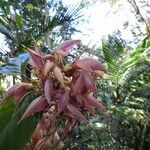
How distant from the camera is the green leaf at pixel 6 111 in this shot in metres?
0.92

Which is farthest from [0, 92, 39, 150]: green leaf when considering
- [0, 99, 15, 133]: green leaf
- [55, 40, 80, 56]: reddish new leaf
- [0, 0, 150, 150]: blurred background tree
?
[0, 0, 150, 150]: blurred background tree

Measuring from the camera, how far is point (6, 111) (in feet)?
3.07

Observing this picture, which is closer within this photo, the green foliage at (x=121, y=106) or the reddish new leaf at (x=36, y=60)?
the reddish new leaf at (x=36, y=60)

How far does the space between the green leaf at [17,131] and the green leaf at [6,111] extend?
0.01m

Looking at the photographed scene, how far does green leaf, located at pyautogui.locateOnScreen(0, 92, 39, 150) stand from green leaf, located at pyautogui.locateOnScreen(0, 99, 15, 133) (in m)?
0.01

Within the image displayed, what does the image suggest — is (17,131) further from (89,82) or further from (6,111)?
(89,82)

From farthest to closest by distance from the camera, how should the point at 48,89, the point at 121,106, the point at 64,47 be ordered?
the point at 121,106 < the point at 64,47 < the point at 48,89

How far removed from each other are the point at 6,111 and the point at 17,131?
57 mm

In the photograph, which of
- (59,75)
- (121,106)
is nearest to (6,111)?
(59,75)

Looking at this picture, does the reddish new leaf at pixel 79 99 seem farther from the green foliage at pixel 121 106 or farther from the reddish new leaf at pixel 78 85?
the green foliage at pixel 121 106

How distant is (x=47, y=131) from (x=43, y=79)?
0.40 feet

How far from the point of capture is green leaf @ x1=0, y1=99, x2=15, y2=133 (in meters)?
0.92

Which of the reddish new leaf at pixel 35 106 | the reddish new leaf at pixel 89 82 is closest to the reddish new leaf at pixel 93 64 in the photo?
the reddish new leaf at pixel 89 82

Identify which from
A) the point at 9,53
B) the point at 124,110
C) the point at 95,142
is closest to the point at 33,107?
the point at 9,53
